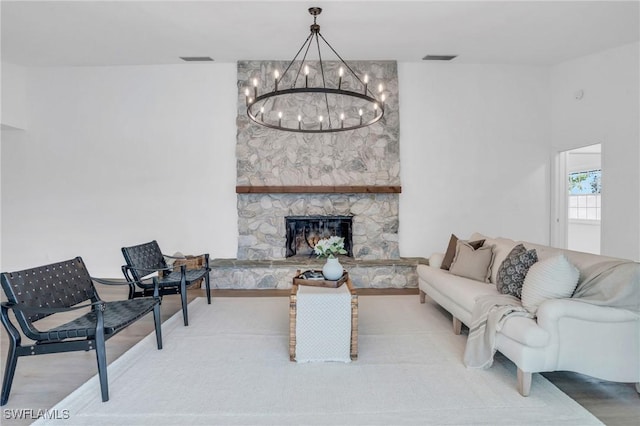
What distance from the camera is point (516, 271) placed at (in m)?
2.64

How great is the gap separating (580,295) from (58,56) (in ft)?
22.1

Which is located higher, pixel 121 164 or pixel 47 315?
pixel 121 164

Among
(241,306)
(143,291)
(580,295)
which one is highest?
(580,295)

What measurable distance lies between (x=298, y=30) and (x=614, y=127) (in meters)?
4.35

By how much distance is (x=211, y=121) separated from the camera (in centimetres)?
516

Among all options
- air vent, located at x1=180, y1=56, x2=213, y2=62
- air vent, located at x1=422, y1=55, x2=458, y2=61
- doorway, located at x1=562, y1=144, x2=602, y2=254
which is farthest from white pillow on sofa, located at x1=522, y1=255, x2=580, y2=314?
air vent, located at x1=180, y1=56, x2=213, y2=62

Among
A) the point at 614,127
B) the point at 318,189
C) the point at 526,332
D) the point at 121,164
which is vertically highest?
the point at 614,127

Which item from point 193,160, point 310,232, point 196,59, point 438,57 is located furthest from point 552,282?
point 196,59

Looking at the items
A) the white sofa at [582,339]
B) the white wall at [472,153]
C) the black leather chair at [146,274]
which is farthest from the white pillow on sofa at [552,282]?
the black leather chair at [146,274]

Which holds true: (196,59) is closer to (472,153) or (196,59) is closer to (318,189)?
(318,189)

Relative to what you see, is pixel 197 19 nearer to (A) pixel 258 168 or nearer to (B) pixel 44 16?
(B) pixel 44 16

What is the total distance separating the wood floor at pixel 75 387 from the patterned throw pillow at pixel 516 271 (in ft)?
2.09

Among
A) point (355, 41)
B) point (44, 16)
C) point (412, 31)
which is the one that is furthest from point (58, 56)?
point (412, 31)

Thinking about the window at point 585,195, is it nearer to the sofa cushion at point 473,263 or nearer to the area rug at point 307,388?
the sofa cushion at point 473,263
